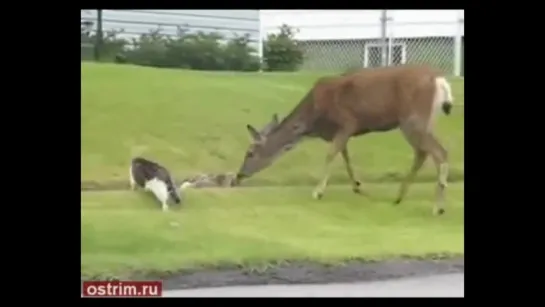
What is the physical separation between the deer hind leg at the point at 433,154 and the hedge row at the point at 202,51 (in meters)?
0.85

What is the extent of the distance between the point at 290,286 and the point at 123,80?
63.8 inches

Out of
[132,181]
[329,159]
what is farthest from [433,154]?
[132,181]

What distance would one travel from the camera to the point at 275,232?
632 centimetres

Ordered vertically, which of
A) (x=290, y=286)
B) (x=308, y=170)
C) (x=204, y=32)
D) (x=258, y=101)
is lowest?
(x=290, y=286)

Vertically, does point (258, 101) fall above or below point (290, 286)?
above

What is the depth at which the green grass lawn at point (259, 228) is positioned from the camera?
623cm

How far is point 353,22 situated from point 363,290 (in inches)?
64.7

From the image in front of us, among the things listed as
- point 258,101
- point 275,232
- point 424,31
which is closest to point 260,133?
point 258,101

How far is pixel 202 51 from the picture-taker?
646 cm

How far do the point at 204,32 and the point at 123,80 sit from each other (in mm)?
578

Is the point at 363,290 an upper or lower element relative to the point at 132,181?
lower

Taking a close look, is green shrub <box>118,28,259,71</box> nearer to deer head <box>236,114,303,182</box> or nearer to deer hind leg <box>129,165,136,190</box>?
deer head <box>236,114,303,182</box>

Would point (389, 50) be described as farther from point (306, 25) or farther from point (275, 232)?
point (275, 232)

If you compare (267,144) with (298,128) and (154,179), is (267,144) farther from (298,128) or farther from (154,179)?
(154,179)
